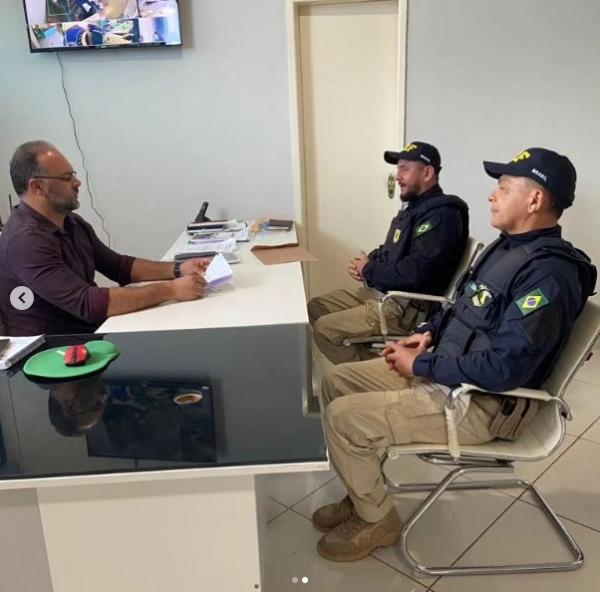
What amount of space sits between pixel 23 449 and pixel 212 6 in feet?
10.4

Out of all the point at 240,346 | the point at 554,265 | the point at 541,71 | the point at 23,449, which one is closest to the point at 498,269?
the point at 554,265

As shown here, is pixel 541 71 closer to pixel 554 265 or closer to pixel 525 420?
pixel 554 265

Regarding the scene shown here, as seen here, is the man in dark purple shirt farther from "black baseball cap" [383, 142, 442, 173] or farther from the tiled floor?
"black baseball cap" [383, 142, 442, 173]

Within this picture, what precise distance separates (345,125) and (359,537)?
8.95 feet

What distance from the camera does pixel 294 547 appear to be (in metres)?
1.89

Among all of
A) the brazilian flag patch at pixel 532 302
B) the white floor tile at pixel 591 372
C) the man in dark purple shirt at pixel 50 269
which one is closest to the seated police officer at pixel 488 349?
the brazilian flag patch at pixel 532 302

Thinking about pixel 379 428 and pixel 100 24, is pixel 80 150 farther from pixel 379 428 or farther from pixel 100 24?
pixel 379 428

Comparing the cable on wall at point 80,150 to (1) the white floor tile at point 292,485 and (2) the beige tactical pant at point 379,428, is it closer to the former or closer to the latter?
(1) the white floor tile at point 292,485

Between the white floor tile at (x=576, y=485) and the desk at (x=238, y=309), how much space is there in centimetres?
118

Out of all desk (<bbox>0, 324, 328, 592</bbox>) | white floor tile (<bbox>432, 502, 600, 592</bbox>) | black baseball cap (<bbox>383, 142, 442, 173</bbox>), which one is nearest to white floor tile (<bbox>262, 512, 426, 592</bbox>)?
white floor tile (<bbox>432, 502, 600, 592</bbox>)

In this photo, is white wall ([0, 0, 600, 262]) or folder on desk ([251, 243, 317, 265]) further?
white wall ([0, 0, 600, 262])

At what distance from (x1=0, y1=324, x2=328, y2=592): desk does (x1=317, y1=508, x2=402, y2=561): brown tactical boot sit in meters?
0.61

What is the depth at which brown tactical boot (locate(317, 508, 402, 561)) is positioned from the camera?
1788 millimetres

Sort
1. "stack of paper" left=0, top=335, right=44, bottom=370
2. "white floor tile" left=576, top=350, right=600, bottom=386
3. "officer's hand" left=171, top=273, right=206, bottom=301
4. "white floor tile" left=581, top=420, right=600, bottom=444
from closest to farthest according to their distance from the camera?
"stack of paper" left=0, top=335, right=44, bottom=370 < "officer's hand" left=171, top=273, right=206, bottom=301 < "white floor tile" left=581, top=420, right=600, bottom=444 < "white floor tile" left=576, top=350, right=600, bottom=386
